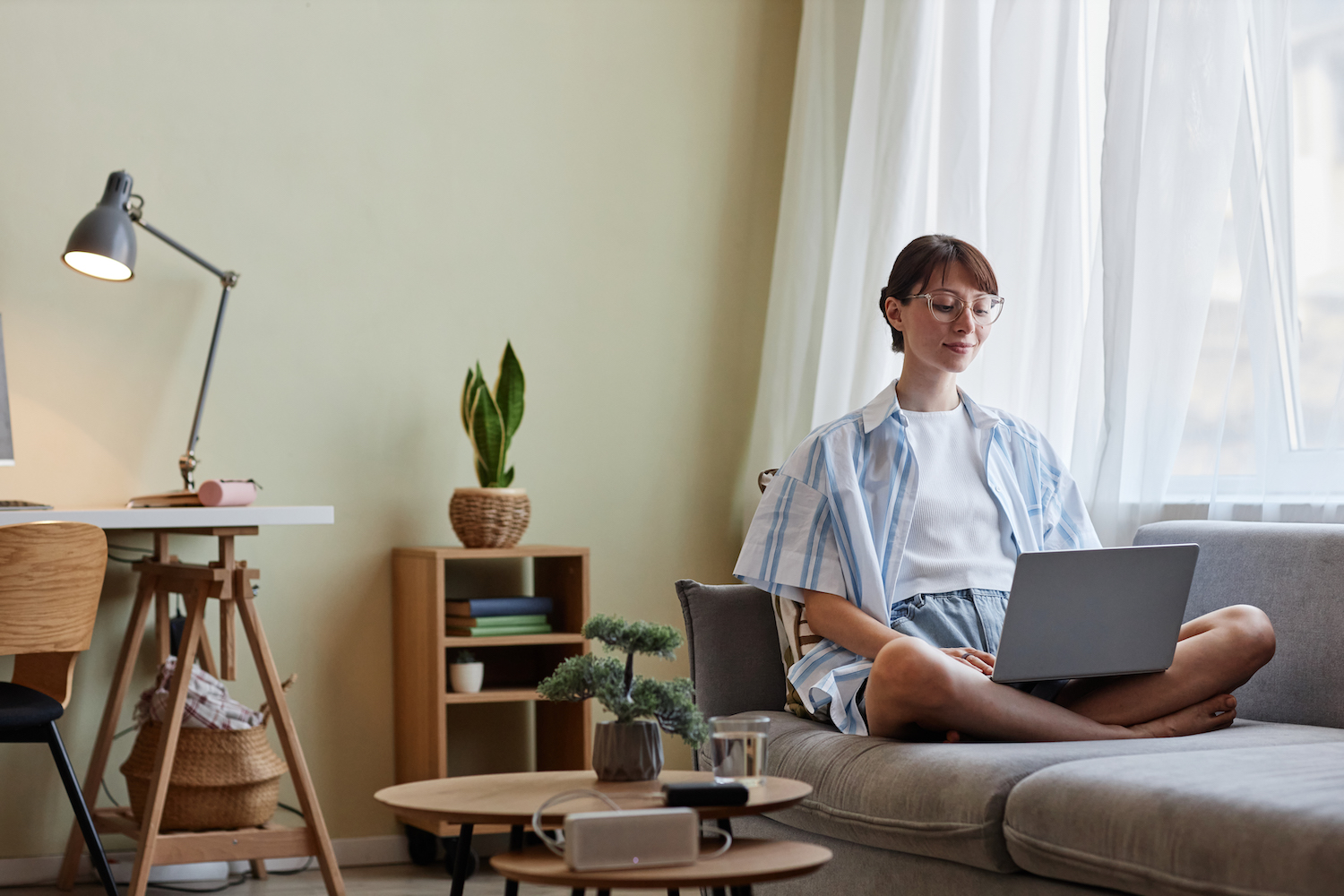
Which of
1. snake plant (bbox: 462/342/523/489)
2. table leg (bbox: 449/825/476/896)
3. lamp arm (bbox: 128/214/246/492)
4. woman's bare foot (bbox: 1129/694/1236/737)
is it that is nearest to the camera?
table leg (bbox: 449/825/476/896)

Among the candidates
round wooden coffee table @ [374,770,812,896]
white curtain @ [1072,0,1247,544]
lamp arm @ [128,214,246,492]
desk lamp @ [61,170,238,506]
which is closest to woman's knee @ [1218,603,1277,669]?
white curtain @ [1072,0,1247,544]

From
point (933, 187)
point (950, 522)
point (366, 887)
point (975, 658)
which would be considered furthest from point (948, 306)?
point (366, 887)

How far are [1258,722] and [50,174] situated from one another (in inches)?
105

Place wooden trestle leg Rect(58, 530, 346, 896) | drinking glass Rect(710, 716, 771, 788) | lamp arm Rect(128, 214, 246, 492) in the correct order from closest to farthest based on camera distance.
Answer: drinking glass Rect(710, 716, 771, 788) < wooden trestle leg Rect(58, 530, 346, 896) < lamp arm Rect(128, 214, 246, 492)

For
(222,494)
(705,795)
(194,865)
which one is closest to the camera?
(705,795)

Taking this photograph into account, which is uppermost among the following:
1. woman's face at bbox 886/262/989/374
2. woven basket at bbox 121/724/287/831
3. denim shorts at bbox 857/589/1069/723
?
woman's face at bbox 886/262/989/374

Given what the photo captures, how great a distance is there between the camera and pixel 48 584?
230cm

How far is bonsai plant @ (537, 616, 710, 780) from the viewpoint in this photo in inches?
59.8

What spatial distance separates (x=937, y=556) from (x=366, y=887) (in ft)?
4.99

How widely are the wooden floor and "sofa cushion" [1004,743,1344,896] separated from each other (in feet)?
4.62

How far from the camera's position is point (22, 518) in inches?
95.7

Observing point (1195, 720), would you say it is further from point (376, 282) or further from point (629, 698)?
point (376, 282)

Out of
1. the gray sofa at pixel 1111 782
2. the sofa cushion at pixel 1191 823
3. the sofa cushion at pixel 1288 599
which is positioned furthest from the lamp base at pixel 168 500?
the sofa cushion at pixel 1288 599

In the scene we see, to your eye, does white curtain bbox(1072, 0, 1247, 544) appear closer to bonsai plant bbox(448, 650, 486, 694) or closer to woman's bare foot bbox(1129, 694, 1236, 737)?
woman's bare foot bbox(1129, 694, 1236, 737)
